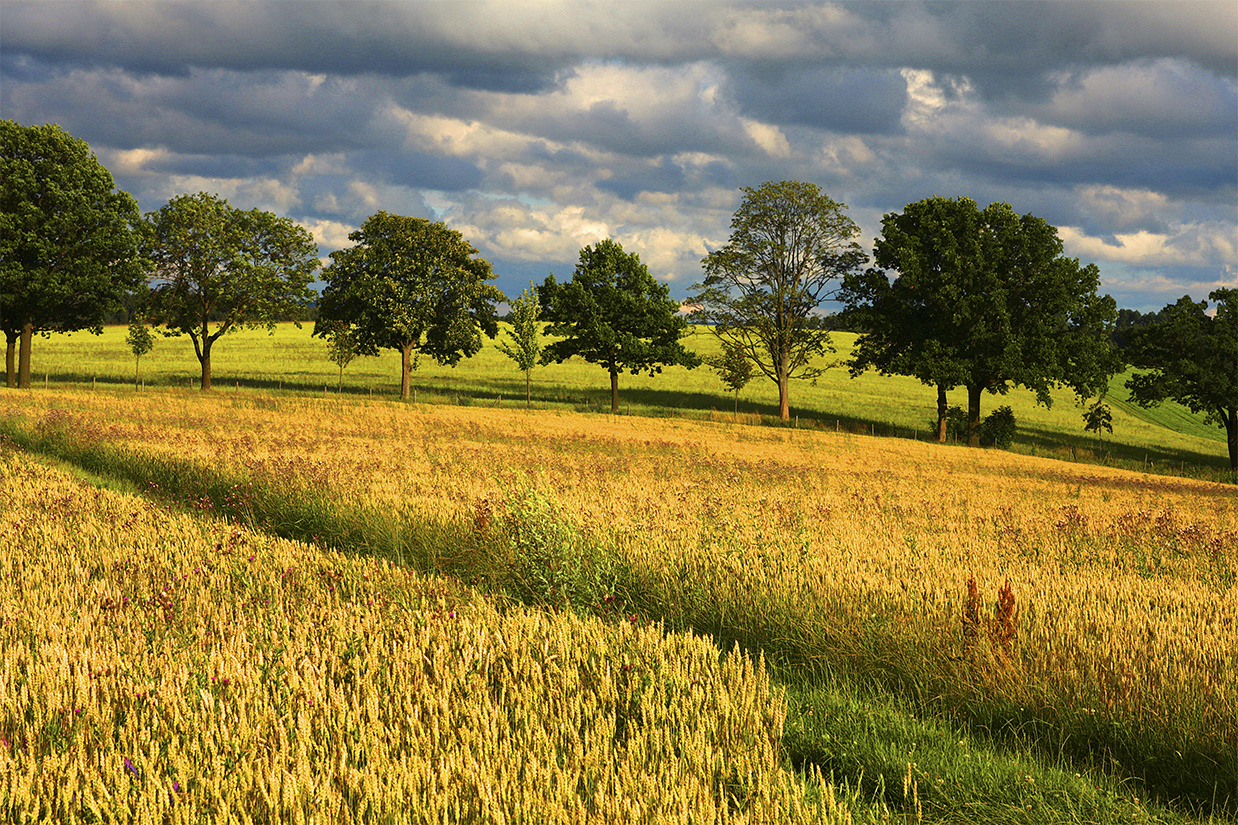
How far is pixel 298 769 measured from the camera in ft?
10.5

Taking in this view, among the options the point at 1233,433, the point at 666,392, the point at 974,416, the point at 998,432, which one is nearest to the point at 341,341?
the point at 666,392

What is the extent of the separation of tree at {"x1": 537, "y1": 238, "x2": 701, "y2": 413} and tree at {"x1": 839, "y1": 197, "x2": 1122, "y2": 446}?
14792 millimetres

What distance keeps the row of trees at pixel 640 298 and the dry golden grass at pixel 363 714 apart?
135ft

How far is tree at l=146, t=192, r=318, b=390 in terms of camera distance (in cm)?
5062

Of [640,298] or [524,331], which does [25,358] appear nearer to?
[524,331]

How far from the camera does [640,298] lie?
56.8 meters

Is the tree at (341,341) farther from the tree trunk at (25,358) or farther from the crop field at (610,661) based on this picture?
the crop field at (610,661)

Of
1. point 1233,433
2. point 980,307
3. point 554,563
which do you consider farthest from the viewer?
point 1233,433

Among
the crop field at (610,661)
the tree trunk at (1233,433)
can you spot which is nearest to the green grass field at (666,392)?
the tree trunk at (1233,433)

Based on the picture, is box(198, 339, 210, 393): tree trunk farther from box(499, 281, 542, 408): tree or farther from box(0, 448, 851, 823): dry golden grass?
box(0, 448, 851, 823): dry golden grass

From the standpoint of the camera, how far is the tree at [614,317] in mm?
55312

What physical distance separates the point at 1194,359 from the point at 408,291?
50.7 metres

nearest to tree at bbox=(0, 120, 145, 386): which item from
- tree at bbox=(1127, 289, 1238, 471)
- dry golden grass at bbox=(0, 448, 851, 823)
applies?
dry golden grass at bbox=(0, 448, 851, 823)

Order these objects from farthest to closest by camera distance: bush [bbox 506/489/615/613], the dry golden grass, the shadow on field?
the shadow on field
bush [bbox 506/489/615/613]
the dry golden grass
